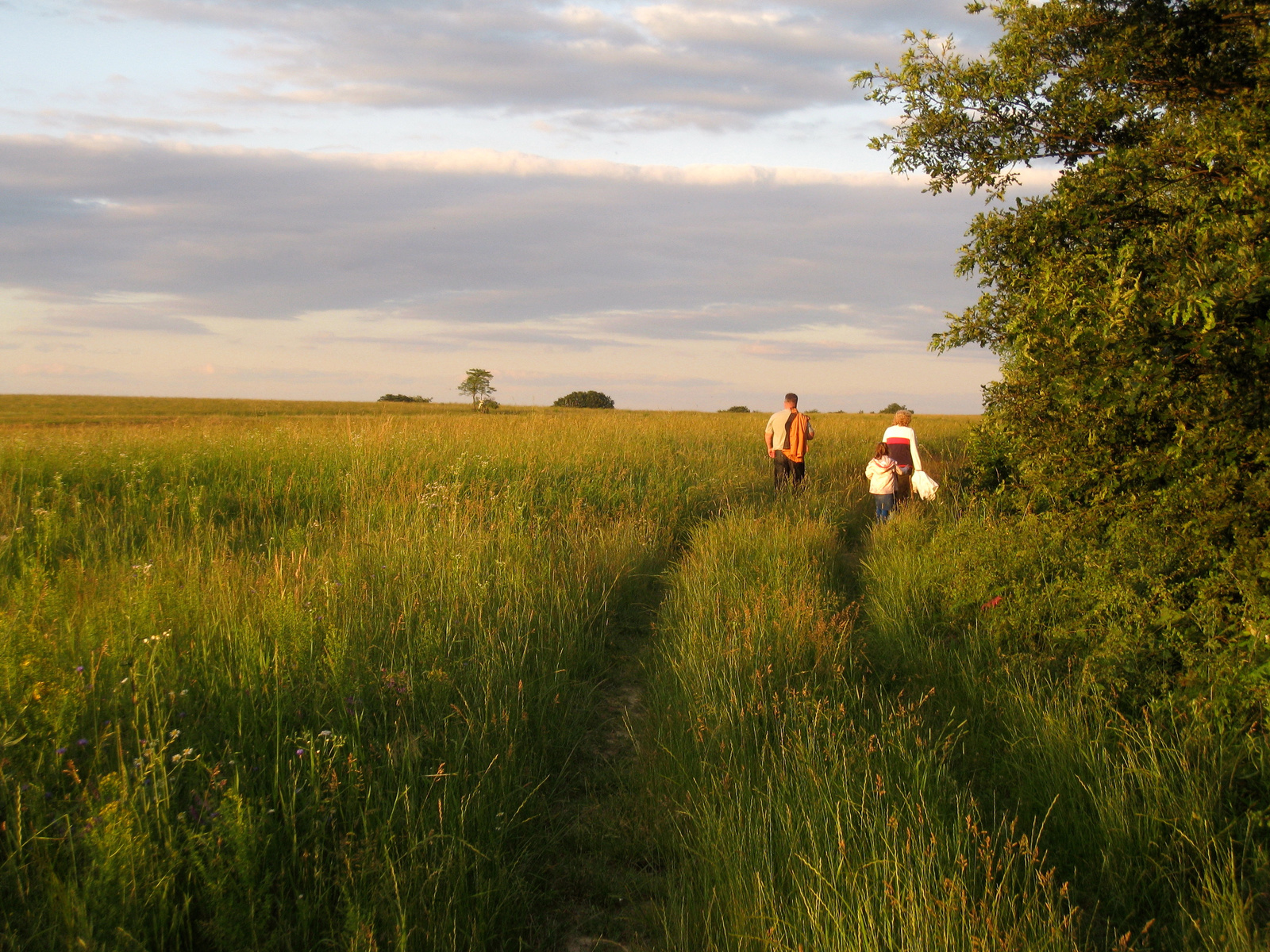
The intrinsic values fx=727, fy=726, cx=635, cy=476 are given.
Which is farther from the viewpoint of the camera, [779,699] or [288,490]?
[288,490]

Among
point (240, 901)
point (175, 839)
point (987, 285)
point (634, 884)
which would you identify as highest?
point (987, 285)

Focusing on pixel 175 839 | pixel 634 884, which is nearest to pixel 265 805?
pixel 175 839

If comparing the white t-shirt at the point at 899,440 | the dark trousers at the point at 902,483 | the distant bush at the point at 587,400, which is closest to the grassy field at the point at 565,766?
the dark trousers at the point at 902,483

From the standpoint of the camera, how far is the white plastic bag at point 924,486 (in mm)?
11031

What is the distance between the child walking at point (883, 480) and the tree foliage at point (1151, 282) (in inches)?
104

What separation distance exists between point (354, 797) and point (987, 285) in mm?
9142

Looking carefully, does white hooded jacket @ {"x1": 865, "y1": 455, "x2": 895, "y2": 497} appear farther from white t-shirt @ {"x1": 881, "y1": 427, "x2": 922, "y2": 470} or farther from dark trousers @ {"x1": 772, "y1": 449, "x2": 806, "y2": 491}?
dark trousers @ {"x1": 772, "y1": 449, "x2": 806, "y2": 491}

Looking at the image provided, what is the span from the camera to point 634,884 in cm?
314

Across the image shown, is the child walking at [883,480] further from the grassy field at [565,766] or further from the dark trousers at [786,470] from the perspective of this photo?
the grassy field at [565,766]

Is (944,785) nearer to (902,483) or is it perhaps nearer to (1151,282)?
(1151,282)

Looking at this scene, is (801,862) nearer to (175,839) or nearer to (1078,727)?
(1078,727)

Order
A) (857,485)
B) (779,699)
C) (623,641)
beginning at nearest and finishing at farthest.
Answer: (779,699) < (623,641) < (857,485)

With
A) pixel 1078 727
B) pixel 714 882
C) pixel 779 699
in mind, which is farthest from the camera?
pixel 779 699

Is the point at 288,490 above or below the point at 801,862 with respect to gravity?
above
